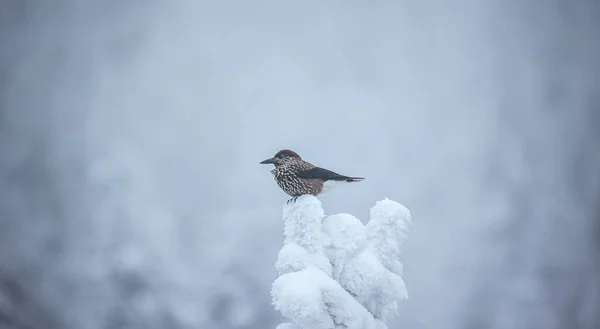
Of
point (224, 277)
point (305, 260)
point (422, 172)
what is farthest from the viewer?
point (422, 172)

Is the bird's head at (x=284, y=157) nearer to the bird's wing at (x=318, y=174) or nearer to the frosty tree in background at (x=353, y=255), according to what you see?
the bird's wing at (x=318, y=174)

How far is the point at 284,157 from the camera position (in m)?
8.30

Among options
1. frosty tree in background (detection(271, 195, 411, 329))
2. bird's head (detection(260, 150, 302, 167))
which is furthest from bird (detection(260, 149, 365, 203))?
frosty tree in background (detection(271, 195, 411, 329))

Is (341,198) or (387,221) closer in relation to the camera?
(387,221)

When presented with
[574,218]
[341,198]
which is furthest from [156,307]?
[574,218]

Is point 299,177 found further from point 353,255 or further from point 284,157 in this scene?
point 353,255

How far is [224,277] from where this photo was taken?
72.4 m

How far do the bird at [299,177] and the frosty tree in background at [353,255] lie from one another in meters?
1.16

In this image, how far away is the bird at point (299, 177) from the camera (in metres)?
7.85

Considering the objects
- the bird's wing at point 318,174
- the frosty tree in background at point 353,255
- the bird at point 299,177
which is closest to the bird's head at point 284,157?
the bird at point 299,177

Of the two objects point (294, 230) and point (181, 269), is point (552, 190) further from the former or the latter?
point (294, 230)

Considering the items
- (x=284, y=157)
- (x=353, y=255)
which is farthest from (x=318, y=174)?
(x=353, y=255)

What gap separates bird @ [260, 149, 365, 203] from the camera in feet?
25.8

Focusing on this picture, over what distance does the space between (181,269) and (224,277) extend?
1031 centimetres
